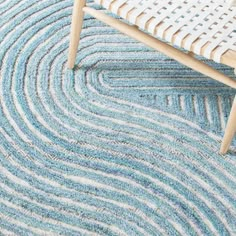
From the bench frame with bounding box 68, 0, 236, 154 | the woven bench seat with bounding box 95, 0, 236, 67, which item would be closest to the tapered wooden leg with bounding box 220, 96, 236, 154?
the bench frame with bounding box 68, 0, 236, 154

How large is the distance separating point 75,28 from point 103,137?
0.25m

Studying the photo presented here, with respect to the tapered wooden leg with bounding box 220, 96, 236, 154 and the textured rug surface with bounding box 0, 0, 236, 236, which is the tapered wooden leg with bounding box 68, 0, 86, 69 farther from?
the tapered wooden leg with bounding box 220, 96, 236, 154

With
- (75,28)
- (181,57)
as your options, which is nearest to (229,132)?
(181,57)

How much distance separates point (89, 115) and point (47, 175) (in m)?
0.18

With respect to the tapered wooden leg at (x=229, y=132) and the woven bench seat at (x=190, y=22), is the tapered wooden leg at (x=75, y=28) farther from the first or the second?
the tapered wooden leg at (x=229, y=132)

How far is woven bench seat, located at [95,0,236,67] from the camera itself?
0.92m

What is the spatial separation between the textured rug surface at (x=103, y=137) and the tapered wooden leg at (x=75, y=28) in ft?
0.15

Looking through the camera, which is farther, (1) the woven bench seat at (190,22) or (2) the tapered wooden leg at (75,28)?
(2) the tapered wooden leg at (75,28)

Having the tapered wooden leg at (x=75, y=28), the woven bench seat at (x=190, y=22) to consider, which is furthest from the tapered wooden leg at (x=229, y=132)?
the tapered wooden leg at (x=75, y=28)

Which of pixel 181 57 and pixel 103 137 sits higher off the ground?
pixel 181 57

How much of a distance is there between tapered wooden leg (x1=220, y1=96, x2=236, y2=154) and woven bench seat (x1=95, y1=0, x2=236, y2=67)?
0.13 meters

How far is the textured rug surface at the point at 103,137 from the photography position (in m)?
1.02

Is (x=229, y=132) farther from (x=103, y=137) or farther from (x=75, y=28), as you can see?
(x=75, y=28)

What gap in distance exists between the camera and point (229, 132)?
105cm
